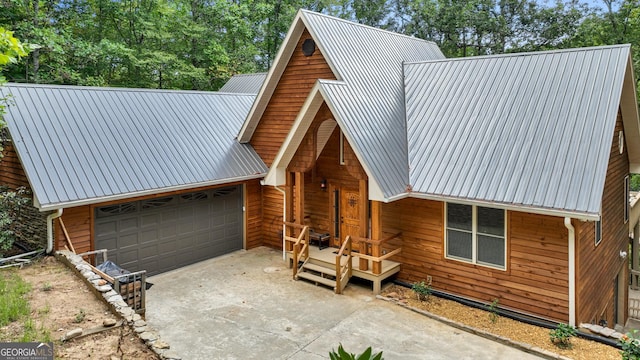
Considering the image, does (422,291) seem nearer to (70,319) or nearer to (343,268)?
(343,268)

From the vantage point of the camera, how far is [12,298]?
716cm

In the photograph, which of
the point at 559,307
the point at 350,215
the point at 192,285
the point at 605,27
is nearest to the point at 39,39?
the point at 192,285

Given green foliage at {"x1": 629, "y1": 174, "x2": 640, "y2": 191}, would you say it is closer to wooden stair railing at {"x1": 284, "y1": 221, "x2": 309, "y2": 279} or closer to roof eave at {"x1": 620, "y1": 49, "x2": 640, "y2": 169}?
roof eave at {"x1": 620, "y1": 49, "x2": 640, "y2": 169}

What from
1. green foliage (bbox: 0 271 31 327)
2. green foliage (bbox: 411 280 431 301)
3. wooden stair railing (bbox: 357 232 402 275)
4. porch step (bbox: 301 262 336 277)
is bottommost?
green foliage (bbox: 411 280 431 301)

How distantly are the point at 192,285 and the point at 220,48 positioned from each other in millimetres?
18792

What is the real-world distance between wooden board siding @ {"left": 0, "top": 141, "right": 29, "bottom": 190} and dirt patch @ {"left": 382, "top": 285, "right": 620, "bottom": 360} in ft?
28.1

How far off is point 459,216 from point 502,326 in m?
2.34

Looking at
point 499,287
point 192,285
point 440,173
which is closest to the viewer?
point 499,287

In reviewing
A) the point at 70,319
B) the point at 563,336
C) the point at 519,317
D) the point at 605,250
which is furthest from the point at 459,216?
the point at 70,319

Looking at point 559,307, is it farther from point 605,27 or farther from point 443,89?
point 605,27

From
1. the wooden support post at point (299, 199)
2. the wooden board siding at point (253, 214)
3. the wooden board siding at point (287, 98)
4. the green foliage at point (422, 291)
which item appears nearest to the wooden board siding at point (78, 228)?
the wooden board siding at point (253, 214)

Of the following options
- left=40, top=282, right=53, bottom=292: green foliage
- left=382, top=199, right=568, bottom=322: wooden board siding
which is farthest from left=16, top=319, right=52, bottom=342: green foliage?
left=382, top=199, right=568, bottom=322: wooden board siding

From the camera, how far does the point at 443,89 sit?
38.3ft

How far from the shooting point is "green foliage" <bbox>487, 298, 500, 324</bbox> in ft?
28.2
